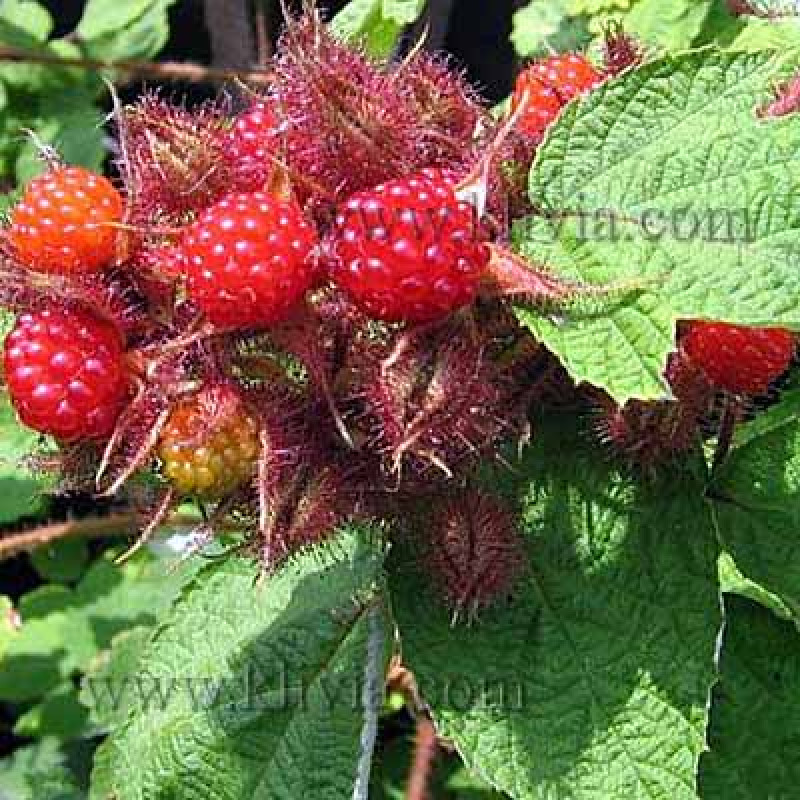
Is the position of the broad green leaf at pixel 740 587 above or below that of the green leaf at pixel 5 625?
above

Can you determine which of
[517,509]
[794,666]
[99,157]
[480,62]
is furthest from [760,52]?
[480,62]

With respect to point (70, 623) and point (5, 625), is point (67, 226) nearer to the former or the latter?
point (5, 625)

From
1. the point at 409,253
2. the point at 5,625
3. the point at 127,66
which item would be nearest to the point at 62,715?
the point at 5,625

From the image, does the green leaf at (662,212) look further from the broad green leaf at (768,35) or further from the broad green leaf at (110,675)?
the broad green leaf at (110,675)

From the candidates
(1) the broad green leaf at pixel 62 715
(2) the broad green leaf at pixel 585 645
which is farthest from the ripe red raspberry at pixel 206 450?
(1) the broad green leaf at pixel 62 715

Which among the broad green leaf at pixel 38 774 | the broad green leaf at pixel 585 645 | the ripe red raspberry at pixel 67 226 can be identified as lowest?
the broad green leaf at pixel 38 774

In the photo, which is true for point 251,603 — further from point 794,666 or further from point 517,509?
point 794,666
